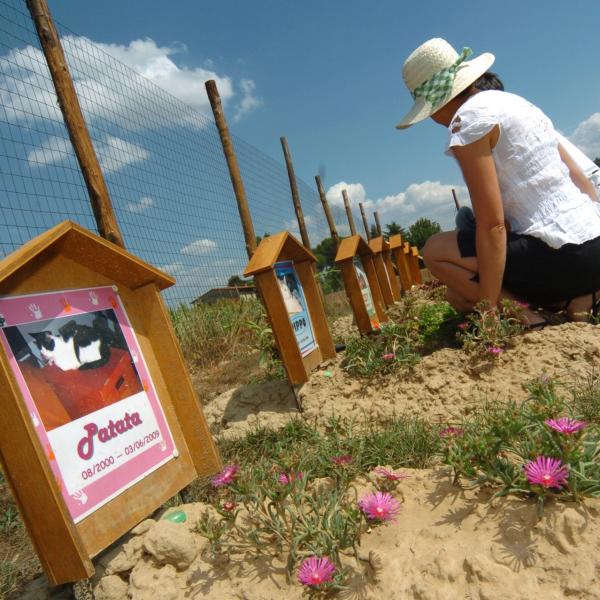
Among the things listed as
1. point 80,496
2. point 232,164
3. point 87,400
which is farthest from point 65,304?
point 232,164

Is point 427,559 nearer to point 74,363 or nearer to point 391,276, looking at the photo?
point 74,363

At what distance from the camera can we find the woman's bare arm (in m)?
2.99

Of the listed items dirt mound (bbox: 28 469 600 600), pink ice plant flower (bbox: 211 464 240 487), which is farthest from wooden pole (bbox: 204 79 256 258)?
dirt mound (bbox: 28 469 600 600)

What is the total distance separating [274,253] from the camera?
10.1 ft

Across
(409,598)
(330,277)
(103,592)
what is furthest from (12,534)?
(330,277)

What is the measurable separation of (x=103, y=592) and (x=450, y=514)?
103 centimetres

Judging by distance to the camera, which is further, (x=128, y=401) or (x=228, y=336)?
(x=228, y=336)

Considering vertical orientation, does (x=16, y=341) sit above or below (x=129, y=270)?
below

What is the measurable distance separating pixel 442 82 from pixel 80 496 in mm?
2626

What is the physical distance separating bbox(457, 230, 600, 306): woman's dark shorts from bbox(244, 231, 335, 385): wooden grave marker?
1.07m

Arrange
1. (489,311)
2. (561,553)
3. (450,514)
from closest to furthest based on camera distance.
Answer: (561,553)
(450,514)
(489,311)

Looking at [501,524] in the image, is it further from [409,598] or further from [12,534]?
[12,534]

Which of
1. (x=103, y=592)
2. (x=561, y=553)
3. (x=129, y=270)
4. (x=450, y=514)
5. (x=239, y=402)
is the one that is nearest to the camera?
(x=561, y=553)

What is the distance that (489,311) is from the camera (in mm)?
2855
